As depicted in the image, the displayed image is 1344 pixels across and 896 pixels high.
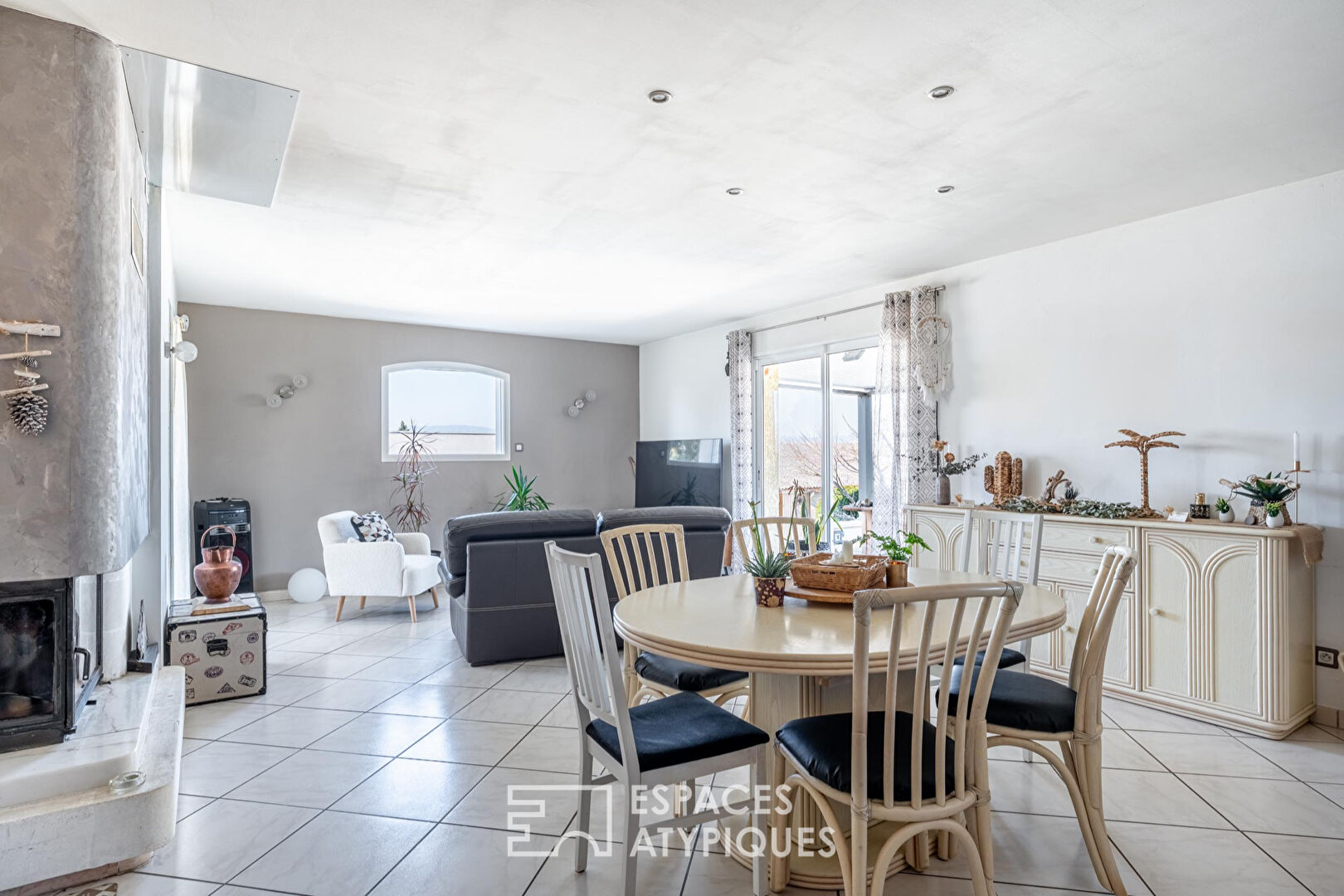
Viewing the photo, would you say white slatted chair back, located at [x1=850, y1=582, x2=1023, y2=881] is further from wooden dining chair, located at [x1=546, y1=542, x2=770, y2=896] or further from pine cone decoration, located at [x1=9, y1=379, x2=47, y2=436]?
pine cone decoration, located at [x1=9, y1=379, x2=47, y2=436]

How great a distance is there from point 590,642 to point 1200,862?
1.94m

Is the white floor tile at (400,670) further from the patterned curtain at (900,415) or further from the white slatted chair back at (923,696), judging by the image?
the patterned curtain at (900,415)

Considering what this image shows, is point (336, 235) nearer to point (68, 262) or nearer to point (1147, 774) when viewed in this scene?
point (68, 262)

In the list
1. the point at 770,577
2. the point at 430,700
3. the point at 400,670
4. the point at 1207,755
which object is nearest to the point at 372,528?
the point at 400,670

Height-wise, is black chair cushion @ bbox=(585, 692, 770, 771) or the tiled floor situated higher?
black chair cushion @ bbox=(585, 692, 770, 771)

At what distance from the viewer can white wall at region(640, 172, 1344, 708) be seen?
3426 millimetres

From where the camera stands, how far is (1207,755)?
305 centimetres

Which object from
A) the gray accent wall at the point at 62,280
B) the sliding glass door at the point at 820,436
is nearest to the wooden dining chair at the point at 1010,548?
the sliding glass door at the point at 820,436

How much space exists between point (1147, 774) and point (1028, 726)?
1168 millimetres

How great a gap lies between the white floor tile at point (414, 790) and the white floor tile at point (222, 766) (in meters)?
0.48

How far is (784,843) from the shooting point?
6.79ft

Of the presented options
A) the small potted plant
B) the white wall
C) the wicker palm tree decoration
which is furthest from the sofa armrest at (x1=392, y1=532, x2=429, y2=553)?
the wicker palm tree decoration

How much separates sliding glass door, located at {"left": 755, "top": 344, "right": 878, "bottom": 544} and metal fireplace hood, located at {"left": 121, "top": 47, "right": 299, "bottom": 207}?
4.00 meters

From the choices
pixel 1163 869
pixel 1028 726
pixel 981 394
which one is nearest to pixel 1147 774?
pixel 1163 869
